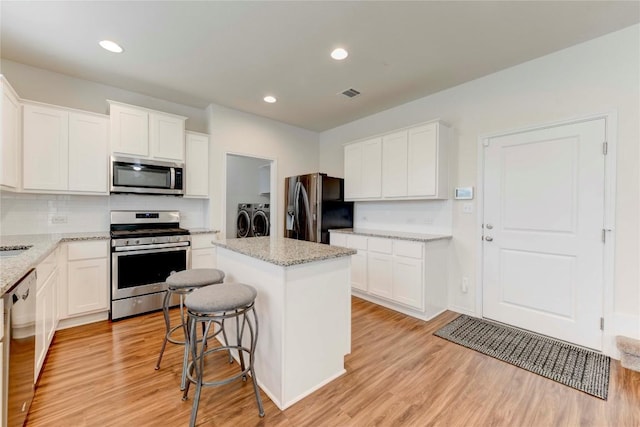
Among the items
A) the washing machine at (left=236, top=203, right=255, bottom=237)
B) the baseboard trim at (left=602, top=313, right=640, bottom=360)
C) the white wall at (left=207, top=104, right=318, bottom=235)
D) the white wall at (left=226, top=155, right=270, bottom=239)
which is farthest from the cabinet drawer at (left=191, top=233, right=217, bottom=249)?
the baseboard trim at (left=602, top=313, right=640, bottom=360)

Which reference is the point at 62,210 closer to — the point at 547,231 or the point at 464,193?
the point at 464,193

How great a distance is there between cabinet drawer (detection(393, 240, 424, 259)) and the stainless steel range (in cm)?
259

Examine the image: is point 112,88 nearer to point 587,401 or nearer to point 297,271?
point 297,271

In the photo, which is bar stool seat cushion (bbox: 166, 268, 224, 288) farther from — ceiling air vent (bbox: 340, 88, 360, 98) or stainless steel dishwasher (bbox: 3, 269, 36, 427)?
ceiling air vent (bbox: 340, 88, 360, 98)

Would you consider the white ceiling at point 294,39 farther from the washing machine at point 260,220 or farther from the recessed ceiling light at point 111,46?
the washing machine at point 260,220

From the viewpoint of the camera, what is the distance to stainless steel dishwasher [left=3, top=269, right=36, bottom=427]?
4.08 ft

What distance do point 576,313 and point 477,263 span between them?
0.90 m

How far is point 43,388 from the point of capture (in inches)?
73.8

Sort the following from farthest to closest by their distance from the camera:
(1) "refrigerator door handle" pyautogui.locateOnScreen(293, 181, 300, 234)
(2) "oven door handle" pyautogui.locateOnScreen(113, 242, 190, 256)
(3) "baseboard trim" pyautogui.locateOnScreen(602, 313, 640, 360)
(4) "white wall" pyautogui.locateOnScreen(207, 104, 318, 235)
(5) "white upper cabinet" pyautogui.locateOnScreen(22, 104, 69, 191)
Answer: (1) "refrigerator door handle" pyautogui.locateOnScreen(293, 181, 300, 234)
(4) "white wall" pyautogui.locateOnScreen(207, 104, 318, 235)
(2) "oven door handle" pyautogui.locateOnScreen(113, 242, 190, 256)
(5) "white upper cabinet" pyautogui.locateOnScreen(22, 104, 69, 191)
(3) "baseboard trim" pyautogui.locateOnScreen(602, 313, 640, 360)

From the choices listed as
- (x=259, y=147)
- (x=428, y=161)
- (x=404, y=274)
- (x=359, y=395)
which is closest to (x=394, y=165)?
(x=428, y=161)

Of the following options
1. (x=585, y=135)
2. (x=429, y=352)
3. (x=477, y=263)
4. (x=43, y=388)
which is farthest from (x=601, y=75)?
(x=43, y=388)

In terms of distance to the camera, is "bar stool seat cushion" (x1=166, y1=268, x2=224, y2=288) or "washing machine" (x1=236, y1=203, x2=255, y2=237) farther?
"washing machine" (x1=236, y1=203, x2=255, y2=237)

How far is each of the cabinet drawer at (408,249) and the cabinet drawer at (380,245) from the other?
0.08 meters

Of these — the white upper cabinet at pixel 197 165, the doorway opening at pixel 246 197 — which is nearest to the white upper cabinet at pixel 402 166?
the white upper cabinet at pixel 197 165
